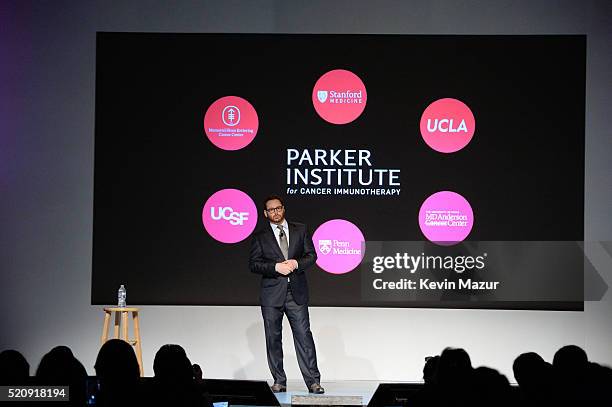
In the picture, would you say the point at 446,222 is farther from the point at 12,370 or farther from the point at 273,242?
the point at 12,370

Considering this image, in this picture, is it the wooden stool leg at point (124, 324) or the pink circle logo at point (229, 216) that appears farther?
the pink circle logo at point (229, 216)

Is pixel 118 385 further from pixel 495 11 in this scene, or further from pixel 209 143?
pixel 495 11

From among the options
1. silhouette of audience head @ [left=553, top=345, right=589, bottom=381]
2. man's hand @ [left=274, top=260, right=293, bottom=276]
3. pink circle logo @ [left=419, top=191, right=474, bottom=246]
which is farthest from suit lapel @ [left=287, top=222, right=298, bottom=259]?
silhouette of audience head @ [left=553, top=345, right=589, bottom=381]

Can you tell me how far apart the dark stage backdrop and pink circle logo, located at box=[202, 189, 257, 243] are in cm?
3

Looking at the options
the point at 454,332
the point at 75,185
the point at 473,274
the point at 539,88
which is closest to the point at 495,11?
the point at 539,88

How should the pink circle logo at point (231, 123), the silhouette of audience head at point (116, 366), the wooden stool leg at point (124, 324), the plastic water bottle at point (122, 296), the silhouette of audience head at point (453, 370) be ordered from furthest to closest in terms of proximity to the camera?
the pink circle logo at point (231, 123) → the plastic water bottle at point (122, 296) → the wooden stool leg at point (124, 324) → the silhouette of audience head at point (116, 366) → the silhouette of audience head at point (453, 370)

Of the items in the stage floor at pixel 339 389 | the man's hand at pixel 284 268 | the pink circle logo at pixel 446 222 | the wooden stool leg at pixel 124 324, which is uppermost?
the pink circle logo at pixel 446 222

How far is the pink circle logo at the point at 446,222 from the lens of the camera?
7547mm

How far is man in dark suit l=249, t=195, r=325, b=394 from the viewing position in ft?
22.1

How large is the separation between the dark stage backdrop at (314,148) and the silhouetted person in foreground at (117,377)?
4565 mm

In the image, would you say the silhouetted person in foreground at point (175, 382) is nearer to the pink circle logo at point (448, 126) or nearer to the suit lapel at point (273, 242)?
the suit lapel at point (273, 242)

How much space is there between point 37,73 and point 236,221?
85.9 inches

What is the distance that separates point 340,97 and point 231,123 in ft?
3.13

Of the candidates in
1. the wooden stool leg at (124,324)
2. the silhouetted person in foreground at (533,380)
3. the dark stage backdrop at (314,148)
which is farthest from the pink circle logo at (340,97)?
the silhouetted person in foreground at (533,380)
